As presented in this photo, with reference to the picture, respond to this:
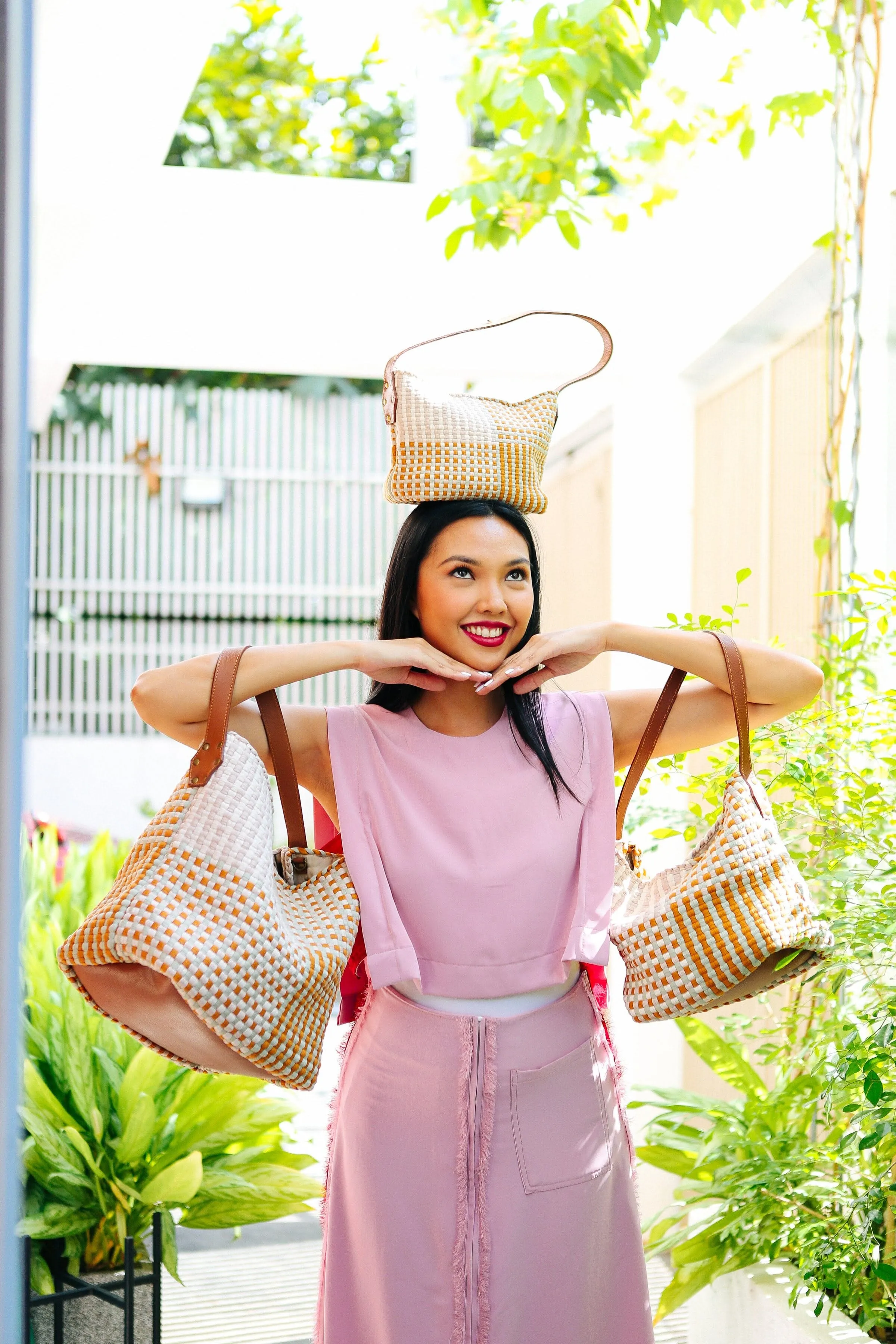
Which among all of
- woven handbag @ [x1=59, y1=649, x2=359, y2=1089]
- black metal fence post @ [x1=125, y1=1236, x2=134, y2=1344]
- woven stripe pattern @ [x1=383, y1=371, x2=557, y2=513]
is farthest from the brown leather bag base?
black metal fence post @ [x1=125, y1=1236, x2=134, y2=1344]

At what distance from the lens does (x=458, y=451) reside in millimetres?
1617

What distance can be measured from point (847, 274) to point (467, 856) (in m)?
1.53

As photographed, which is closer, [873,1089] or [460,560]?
[873,1089]

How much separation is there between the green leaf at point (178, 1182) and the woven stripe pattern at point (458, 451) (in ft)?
4.49

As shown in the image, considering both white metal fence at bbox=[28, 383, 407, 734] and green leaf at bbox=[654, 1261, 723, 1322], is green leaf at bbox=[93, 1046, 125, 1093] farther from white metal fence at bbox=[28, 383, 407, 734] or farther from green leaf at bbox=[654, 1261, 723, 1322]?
white metal fence at bbox=[28, 383, 407, 734]

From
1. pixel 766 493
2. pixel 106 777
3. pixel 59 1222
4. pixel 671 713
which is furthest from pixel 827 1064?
pixel 106 777

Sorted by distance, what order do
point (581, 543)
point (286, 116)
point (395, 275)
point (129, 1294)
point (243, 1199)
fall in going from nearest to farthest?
point (129, 1294)
point (243, 1199)
point (395, 275)
point (581, 543)
point (286, 116)

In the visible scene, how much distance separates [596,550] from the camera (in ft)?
14.2

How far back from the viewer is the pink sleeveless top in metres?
1.54

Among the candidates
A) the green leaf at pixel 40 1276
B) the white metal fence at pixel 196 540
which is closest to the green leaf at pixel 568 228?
the green leaf at pixel 40 1276

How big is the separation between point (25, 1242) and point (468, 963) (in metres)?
1.13

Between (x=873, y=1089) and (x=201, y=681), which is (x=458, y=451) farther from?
(x=873, y=1089)

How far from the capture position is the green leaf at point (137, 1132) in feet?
7.75

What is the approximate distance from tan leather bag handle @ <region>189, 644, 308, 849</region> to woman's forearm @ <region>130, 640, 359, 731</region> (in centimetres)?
1
